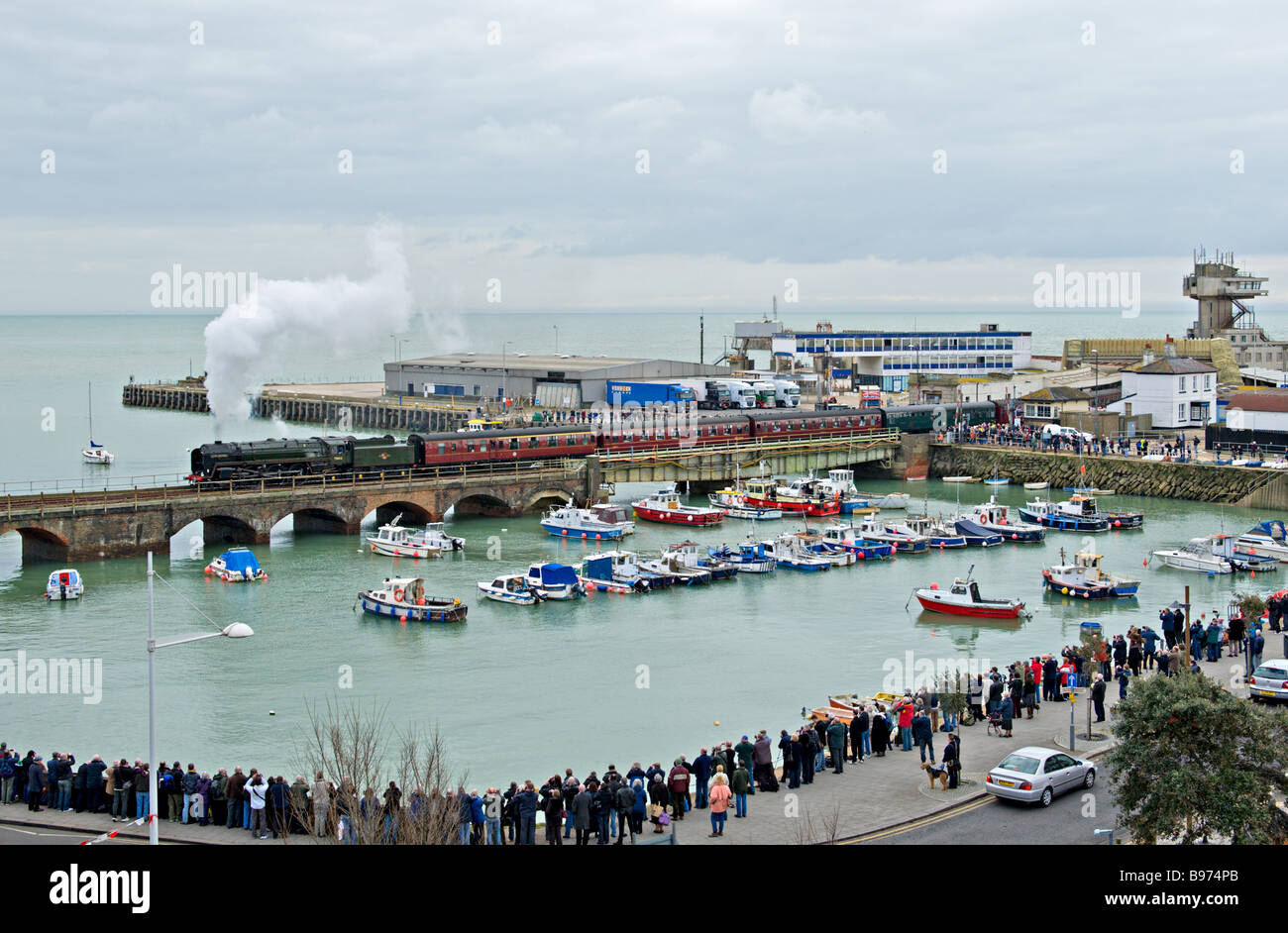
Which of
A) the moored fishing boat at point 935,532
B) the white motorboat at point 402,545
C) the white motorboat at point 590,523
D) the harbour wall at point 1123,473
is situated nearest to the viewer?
the white motorboat at point 402,545

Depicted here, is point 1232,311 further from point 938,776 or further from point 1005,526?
point 938,776

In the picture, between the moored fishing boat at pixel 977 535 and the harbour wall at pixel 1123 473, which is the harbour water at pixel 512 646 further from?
the harbour wall at pixel 1123 473

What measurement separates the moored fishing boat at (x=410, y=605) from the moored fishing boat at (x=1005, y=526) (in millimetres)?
27925

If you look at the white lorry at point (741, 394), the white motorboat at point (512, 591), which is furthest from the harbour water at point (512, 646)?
the white lorry at point (741, 394)

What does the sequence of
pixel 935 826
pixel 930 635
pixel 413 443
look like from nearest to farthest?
pixel 935 826, pixel 930 635, pixel 413 443

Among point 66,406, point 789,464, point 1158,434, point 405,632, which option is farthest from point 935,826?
point 66,406

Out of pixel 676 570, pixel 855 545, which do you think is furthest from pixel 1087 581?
pixel 676 570

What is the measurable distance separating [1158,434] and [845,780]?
2749 inches

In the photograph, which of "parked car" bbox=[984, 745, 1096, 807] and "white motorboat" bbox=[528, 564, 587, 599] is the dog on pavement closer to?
"parked car" bbox=[984, 745, 1096, 807]

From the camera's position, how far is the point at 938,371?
123m

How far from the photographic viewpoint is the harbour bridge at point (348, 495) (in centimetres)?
5394

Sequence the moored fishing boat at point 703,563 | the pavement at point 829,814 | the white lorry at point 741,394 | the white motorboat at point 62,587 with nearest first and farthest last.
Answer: the pavement at point 829,814 < the white motorboat at point 62,587 < the moored fishing boat at point 703,563 < the white lorry at point 741,394
